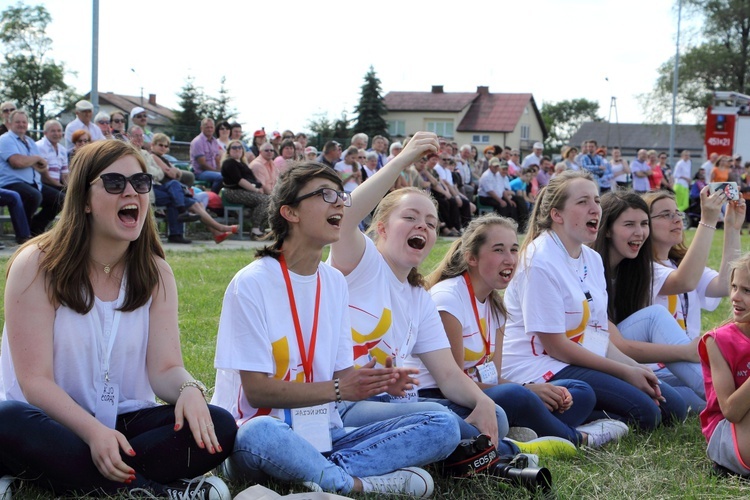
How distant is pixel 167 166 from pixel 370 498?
31.4 feet

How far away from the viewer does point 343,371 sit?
3.77 meters

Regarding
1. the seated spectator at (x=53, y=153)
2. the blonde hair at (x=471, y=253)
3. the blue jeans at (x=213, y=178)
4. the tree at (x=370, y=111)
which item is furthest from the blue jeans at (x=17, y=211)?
the tree at (x=370, y=111)

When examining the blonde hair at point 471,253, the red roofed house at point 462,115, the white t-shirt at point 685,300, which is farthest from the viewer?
the red roofed house at point 462,115

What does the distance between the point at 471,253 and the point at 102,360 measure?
2.14 meters

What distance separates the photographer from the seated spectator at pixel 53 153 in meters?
11.0

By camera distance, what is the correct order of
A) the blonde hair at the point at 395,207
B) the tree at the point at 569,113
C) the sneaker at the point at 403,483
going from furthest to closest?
1. the tree at the point at 569,113
2. the blonde hair at the point at 395,207
3. the sneaker at the point at 403,483

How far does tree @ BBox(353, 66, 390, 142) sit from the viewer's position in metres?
56.9

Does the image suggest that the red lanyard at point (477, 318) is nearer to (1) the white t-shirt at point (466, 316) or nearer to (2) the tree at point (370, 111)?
(1) the white t-shirt at point (466, 316)

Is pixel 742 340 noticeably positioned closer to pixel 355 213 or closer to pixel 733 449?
pixel 733 449

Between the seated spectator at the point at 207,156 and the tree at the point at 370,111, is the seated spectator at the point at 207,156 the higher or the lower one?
the lower one

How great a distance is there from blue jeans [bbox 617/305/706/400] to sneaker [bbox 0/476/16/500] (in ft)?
13.0

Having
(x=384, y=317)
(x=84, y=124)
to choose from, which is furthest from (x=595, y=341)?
(x=84, y=124)

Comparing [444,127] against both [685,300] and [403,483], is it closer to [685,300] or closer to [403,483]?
[685,300]

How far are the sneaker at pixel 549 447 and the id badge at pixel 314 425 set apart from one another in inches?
41.1
